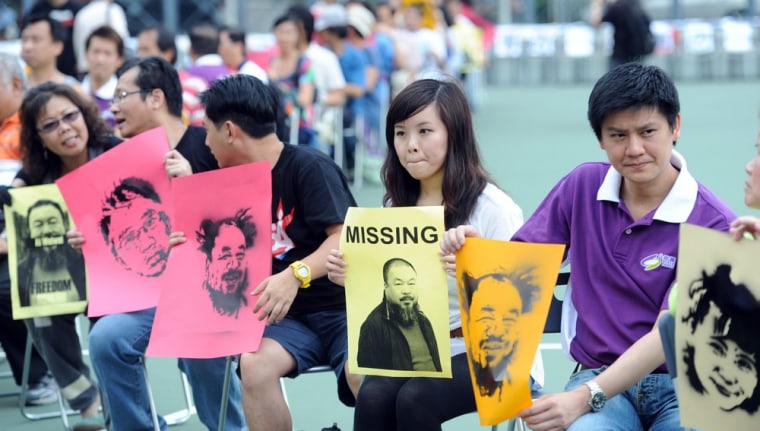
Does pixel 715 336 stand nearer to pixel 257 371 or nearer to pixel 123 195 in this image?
pixel 257 371

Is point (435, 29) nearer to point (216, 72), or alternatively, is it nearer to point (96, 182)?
point (216, 72)

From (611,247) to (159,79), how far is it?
214 centimetres

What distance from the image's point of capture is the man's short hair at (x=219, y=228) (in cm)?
390

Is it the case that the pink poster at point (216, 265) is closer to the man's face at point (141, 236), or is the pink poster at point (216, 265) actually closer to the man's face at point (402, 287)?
the man's face at point (141, 236)

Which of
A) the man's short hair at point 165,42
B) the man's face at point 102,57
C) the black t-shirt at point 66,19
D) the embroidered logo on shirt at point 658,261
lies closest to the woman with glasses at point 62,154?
the embroidered logo on shirt at point 658,261

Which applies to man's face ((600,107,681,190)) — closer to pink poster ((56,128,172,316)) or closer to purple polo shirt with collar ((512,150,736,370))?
purple polo shirt with collar ((512,150,736,370))

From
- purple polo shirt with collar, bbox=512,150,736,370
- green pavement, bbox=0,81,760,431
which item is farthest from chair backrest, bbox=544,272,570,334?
green pavement, bbox=0,81,760,431

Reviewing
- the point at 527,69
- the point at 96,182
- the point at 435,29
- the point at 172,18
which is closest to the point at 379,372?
the point at 96,182

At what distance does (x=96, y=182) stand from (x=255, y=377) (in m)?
1.14

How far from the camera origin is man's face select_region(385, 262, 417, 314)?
11.2ft

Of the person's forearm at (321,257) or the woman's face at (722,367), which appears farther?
the person's forearm at (321,257)

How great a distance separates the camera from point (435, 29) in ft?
50.6

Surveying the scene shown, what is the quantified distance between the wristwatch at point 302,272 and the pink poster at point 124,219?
0.76 m

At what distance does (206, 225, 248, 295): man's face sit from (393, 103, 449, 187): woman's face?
621mm
